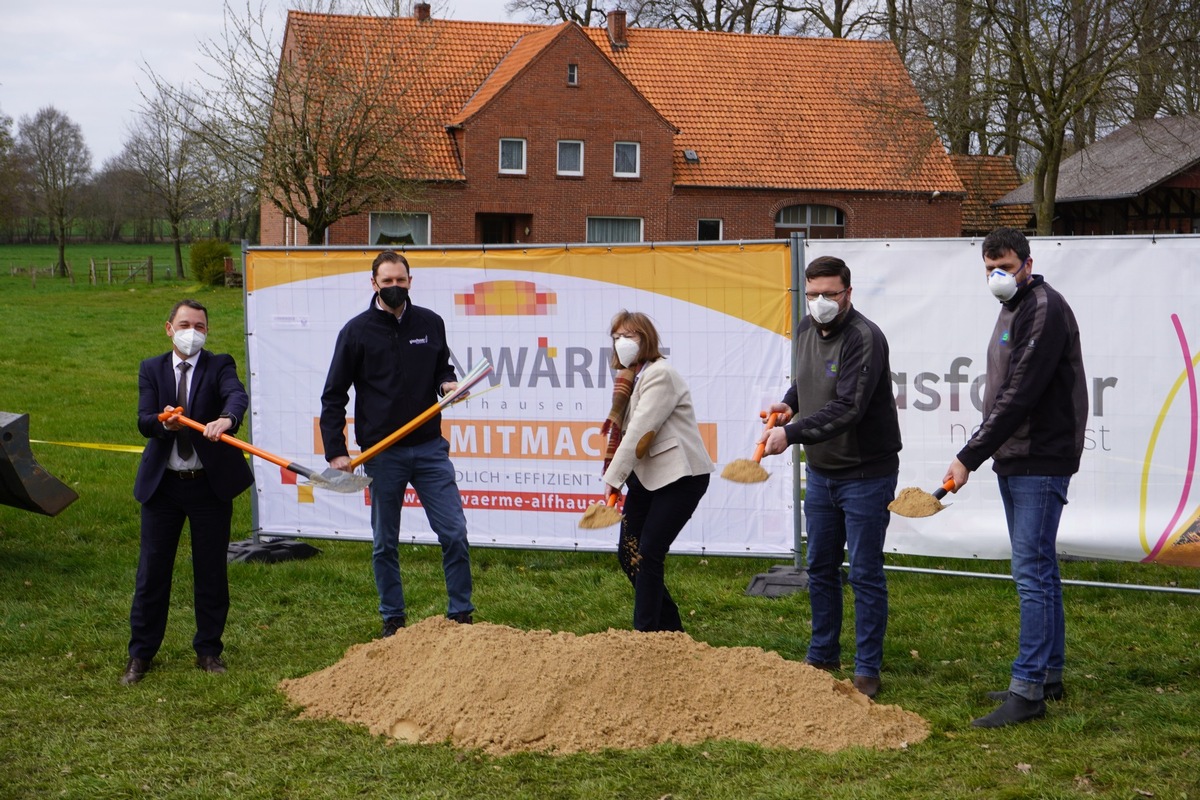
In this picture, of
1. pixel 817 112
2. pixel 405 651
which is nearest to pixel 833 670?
pixel 405 651

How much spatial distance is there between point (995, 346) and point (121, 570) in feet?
19.5

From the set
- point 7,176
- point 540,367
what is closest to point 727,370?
point 540,367

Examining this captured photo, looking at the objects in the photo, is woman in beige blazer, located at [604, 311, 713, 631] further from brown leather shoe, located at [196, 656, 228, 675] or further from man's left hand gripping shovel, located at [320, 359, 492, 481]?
brown leather shoe, located at [196, 656, 228, 675]

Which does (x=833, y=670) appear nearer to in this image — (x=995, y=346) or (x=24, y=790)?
(x=995, y=346)

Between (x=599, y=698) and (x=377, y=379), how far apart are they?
221cm

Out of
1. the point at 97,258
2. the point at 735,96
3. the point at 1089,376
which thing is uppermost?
the point at 735,96

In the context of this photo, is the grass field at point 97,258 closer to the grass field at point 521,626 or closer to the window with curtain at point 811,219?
the window with curtain at point 811,219

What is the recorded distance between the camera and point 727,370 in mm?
7957

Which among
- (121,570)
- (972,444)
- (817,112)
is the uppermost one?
(817,112)

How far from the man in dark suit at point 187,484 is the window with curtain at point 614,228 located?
32.3 meters

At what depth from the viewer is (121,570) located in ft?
27.7

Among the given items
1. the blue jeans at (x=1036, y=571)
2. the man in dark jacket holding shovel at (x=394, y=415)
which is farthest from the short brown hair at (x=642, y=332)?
the blue jeans at (x=1036, y=571)

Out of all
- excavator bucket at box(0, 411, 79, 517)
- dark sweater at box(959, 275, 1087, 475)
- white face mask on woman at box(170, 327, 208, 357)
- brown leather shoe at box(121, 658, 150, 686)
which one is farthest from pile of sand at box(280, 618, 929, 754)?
excavator bucket at box(0, 411, 79, 517)

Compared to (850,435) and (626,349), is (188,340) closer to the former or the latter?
(626,349)
